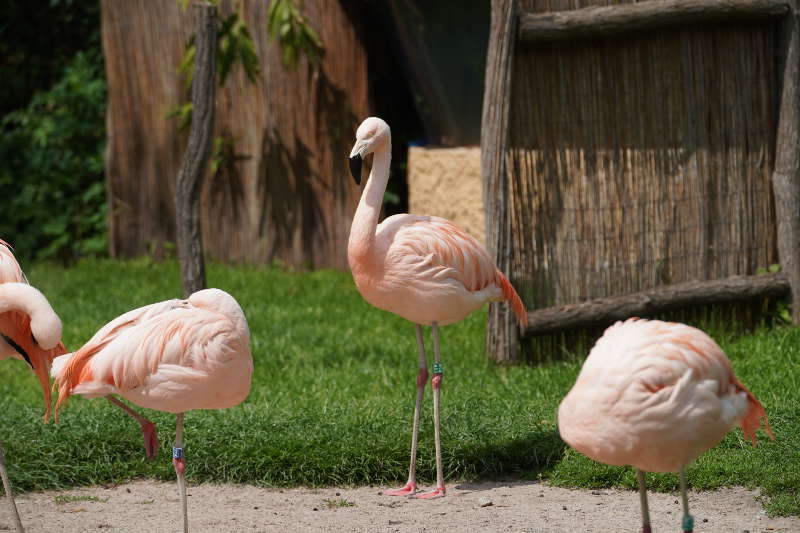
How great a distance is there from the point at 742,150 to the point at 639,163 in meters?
0.77

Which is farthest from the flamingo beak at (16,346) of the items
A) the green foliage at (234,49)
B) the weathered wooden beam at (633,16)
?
the green foliage at (234,49)

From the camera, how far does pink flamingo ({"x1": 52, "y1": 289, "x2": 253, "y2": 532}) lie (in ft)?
13.1

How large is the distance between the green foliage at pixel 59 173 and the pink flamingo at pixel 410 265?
6.68 metres

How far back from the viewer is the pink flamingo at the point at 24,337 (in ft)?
14.2

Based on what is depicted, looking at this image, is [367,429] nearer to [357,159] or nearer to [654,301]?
[357,159]

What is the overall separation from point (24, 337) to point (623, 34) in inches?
157

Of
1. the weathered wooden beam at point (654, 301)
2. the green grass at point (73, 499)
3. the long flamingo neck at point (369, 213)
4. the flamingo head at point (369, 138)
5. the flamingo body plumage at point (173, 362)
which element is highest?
the flamingo head at point (369, 138)

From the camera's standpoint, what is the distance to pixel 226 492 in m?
4.86

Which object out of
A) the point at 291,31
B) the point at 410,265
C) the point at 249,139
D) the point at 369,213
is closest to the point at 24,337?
the point at 369,213

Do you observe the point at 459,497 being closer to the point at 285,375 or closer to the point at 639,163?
the point at 285,375

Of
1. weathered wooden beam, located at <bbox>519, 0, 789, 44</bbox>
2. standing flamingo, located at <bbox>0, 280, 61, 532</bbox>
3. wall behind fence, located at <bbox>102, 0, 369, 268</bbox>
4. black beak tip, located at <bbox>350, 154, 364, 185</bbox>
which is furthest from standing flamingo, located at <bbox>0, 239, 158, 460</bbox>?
wall behind fence, located at <bbox>102, 0, 369, 268</bbox>

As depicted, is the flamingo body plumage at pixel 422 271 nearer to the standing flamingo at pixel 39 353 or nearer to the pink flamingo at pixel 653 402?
the standing flamingo at pixel 39 353

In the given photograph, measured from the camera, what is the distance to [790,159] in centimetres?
677

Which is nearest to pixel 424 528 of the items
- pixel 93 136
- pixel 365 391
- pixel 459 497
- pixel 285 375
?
pixel 459 497
